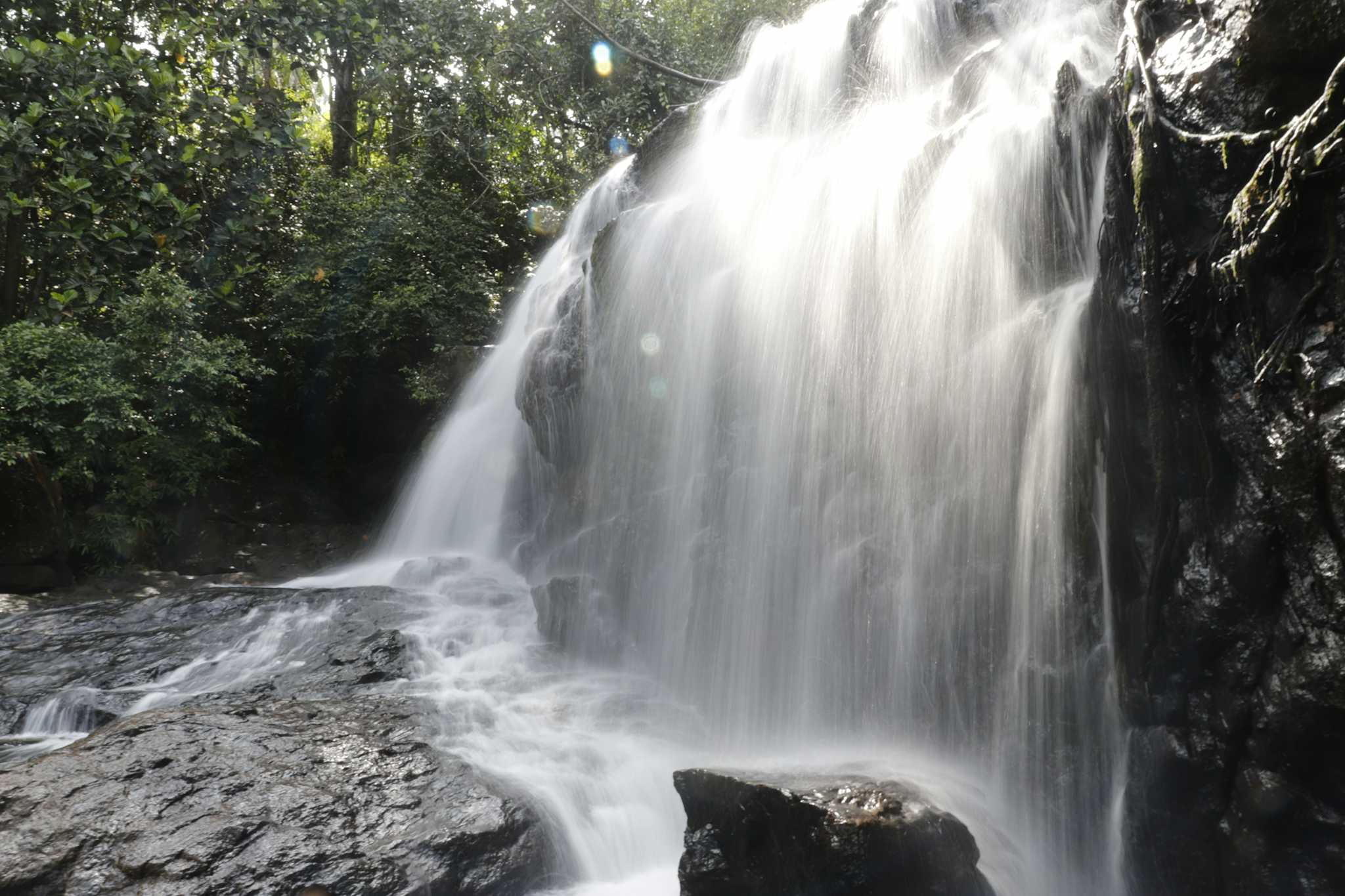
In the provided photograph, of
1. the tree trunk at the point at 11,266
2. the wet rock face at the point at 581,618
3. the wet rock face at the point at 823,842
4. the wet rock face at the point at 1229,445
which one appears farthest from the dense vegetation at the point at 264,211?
the wet rock face at the point at 1229,445

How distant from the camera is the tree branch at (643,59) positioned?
14.3 metres

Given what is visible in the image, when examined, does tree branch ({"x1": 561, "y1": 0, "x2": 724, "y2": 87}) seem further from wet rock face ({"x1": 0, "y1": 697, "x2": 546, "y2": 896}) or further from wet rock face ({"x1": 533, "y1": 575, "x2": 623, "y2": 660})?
wet rock face ({"x1": 0, "y1": 697, "x2": 546, "y2": 896})

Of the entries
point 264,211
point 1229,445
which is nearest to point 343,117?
point 264,211

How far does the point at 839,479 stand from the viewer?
638cm

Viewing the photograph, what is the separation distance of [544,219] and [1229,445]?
15172mm

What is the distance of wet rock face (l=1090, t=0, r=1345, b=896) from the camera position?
306 cm

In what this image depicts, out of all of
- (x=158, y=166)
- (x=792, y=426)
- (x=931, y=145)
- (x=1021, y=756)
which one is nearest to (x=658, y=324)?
(x=792, y=426)

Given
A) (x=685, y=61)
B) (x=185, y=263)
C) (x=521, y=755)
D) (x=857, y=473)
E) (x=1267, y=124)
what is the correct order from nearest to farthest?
1. (x=1267, y=124)
2. (x=521, y=755)
3. (x=857, y=473)
4. (x=185, y=263)
5. (x=685, y=61)

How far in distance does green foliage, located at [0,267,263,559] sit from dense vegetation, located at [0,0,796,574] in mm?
39

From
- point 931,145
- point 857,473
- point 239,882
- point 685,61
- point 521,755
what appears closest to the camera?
point 239,882

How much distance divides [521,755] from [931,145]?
588 cm

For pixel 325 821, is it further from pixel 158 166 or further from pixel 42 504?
pixel 158 166

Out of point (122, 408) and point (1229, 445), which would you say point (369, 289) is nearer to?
point (122, 408)

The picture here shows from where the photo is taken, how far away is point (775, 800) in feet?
13.5
